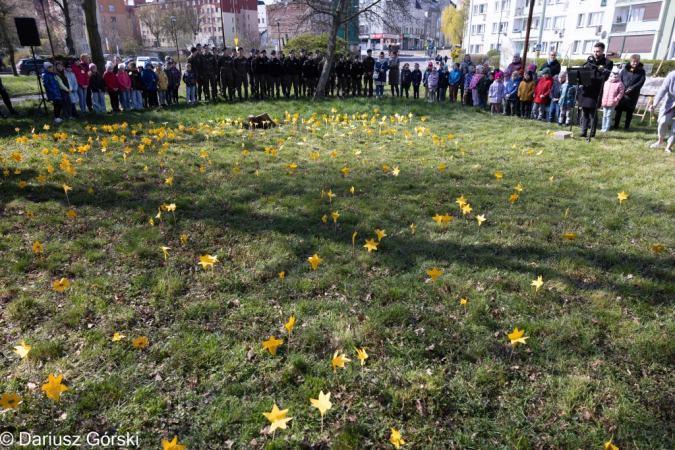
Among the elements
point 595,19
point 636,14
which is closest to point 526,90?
point 636,14

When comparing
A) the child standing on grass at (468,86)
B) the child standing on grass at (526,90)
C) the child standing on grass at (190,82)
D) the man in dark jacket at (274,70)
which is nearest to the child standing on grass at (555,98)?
the child standing on grass at (526,90)

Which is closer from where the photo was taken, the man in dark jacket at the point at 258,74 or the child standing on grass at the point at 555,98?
the child standing on grass at the point at 555,98

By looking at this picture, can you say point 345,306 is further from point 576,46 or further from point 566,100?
point 576,46

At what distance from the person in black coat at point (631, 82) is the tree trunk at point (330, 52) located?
399 inches

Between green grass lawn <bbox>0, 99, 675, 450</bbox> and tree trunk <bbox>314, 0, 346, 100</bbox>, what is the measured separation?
10.3 m

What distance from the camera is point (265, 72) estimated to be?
659 inches

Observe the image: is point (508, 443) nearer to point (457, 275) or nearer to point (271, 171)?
point (457, 275)

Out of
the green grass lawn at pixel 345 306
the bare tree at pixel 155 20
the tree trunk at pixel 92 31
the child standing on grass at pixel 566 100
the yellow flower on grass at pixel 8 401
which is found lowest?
the green grass lawn at pixel 345 306

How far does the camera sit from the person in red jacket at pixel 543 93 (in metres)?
12.8

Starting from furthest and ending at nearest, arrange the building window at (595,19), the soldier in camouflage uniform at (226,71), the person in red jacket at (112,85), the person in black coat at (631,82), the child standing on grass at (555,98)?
the building window at (595,19)
the soldier in camouflage uniform at (226,71)
the person in red jacket at (112,85)
the child standing on grass at (555,98)
the person in black coat at (631,82)

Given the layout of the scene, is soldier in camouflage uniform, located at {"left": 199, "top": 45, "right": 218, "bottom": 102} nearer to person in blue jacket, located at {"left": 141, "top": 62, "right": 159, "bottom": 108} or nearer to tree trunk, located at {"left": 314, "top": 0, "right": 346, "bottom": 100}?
person in blue jacket, located at {"left": 141, "top": 62, "right": 159, "bottom": 108}

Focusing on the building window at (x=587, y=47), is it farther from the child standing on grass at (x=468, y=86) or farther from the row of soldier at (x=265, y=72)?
the row of soldier at (x=265, y=72)

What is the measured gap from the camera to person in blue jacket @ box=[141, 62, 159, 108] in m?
14.2

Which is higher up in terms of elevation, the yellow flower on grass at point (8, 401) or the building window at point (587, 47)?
the building window at point (587, 47)
